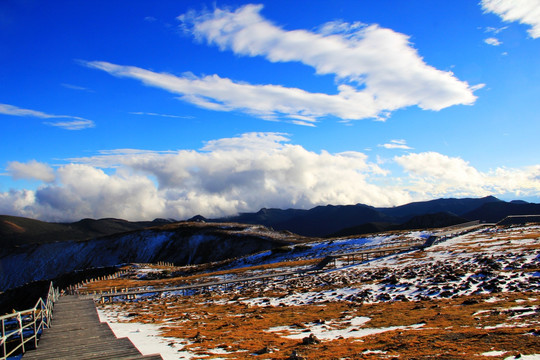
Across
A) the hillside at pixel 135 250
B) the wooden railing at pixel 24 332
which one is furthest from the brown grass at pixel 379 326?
the hillside at pixel 135 250

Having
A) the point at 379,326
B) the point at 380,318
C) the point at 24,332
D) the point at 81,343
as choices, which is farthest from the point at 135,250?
the point at 379,326

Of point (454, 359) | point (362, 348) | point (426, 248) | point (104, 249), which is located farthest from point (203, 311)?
point (104, 249)

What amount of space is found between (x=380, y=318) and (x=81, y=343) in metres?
12.2

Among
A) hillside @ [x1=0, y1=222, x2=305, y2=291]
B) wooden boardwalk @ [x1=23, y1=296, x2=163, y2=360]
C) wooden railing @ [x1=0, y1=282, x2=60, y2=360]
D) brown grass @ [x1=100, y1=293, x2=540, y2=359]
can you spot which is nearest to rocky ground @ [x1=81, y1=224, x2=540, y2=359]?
brown grass @ [x1=100, y1=293, x2=540, y2=359]

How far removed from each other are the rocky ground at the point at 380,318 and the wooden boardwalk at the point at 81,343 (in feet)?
5.42

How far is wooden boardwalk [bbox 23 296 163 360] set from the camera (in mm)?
10273

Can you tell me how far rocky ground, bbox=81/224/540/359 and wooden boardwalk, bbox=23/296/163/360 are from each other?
165 centimetres

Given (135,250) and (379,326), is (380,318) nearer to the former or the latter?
(379,326)

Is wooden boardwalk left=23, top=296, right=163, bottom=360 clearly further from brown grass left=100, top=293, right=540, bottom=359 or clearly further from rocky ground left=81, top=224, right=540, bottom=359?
brown grass left=100, top=293, right=540, bottom=359

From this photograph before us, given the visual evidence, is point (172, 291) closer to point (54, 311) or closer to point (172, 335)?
point (54, 311)

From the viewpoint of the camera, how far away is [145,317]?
2086 cm

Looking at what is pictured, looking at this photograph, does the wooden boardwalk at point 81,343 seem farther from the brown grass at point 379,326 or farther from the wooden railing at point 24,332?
the brown grass at point 379,326

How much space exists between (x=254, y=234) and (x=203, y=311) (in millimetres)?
121894

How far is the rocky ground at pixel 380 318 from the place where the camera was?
32.6 feet
